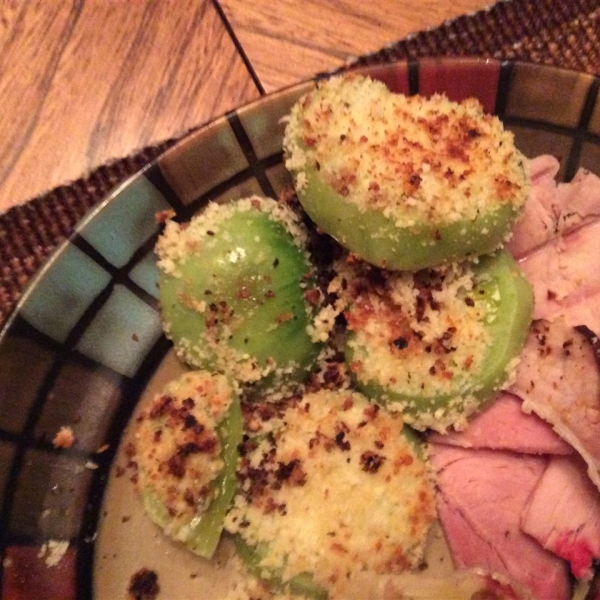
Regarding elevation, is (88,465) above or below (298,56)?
→ below

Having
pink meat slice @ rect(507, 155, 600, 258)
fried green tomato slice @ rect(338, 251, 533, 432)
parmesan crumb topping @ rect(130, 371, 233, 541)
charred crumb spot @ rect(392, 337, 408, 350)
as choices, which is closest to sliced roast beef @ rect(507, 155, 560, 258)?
pink meat slice @ rect(507, 155, 600, 258)

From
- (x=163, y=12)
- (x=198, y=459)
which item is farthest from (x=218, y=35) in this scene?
(x=198, y=459)

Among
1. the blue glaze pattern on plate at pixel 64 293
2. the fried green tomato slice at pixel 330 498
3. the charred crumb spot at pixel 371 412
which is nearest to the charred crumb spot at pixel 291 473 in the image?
the fried green tomato slice at pixel 330 498

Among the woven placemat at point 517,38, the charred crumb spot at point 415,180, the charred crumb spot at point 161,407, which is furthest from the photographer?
the woven placemat at point 517,38

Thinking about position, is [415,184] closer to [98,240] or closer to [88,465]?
[98,240]

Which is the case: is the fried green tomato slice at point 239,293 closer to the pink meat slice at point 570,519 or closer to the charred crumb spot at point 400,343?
the charred crumb spot at point 400,343

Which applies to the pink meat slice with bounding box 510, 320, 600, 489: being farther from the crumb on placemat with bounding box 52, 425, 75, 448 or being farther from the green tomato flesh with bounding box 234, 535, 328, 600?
the crumb on placemat with bounding box 52, 425, 75, 448
